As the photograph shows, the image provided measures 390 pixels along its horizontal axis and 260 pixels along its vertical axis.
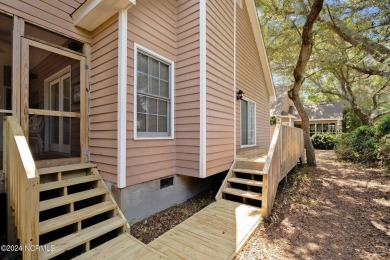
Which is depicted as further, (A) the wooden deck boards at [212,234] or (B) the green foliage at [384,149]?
(B) the green foliage at [384,149]

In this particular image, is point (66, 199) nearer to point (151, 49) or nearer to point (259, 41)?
point (151, 49)

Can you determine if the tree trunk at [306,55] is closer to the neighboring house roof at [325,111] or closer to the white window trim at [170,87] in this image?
the white window trim at [170,87]

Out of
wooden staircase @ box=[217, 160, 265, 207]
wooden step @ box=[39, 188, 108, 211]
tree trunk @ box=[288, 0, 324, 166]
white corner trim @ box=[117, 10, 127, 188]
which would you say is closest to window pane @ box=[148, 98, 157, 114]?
white corner trim @ box=[117, 10, 127, 188]

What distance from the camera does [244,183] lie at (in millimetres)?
4340

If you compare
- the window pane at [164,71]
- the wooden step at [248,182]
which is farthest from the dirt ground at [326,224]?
the window pane at [164,71]

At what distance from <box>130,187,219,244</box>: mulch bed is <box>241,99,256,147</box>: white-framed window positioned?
311cm

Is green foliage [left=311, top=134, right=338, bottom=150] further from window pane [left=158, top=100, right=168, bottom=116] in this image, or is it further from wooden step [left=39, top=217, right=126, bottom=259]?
wooden step [left=39, top=217, right=126, bottom=259]

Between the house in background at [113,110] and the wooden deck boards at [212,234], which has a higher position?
the house in background at [113,110]

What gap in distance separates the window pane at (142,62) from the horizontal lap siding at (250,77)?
138 inches

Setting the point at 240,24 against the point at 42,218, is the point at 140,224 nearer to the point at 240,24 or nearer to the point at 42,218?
the point at 42,218

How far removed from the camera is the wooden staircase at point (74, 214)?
95.2 inches

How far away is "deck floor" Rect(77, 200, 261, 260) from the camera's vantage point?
2.50 meters

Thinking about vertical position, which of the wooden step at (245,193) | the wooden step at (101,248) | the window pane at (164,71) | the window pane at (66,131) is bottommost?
the wooden step at (101,248)

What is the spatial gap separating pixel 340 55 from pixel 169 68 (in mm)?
9665
